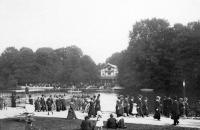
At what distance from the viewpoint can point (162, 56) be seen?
74000 mm

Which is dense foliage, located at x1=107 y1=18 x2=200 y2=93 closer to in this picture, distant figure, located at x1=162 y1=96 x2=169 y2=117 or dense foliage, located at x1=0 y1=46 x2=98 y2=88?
dense foliage, located at x1=0 y1=46 x2=98 y2=88

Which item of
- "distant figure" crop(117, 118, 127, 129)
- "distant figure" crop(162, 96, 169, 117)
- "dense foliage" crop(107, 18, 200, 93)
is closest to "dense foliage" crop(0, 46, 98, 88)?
"dense foliage" crop(107, 18, 200, 93)

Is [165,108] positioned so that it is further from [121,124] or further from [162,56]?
[162,56]

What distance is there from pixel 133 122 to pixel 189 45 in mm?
49042

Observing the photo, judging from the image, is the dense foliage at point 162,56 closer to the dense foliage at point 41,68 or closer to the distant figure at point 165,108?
the dense foliage at point 41,68

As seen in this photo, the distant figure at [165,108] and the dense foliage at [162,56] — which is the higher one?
the dense foliage at [162,56]

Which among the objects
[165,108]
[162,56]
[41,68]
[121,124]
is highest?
[41,68]

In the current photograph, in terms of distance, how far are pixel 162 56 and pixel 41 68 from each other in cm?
6018

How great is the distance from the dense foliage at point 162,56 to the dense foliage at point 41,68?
40.2m

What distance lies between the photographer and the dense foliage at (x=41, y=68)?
4582 inches

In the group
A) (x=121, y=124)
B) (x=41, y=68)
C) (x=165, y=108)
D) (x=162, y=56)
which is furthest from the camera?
(x=41, y=68)

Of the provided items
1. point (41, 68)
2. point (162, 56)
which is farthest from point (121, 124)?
point (41, 68)

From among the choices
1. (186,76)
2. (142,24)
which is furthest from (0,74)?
(186,76)

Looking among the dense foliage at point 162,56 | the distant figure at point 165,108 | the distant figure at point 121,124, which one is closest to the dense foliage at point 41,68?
the dense foliage at point 162,56
